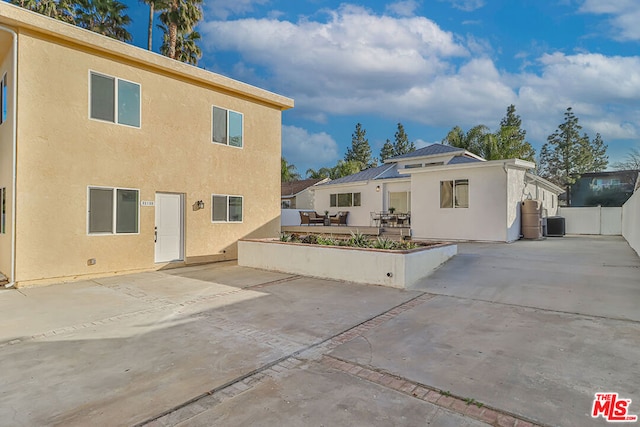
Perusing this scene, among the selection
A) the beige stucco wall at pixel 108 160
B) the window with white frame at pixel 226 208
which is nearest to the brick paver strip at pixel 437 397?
the beige stucco wall at pixel 108 160

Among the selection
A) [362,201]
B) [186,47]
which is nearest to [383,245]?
[362,201]

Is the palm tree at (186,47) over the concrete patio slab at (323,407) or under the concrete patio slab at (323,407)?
over

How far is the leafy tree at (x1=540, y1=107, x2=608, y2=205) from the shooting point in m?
35.5

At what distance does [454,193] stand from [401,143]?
36954mm

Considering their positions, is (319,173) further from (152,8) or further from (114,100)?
(114,100)

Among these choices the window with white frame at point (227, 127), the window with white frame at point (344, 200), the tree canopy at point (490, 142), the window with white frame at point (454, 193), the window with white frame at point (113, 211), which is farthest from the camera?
the tree canopy at point (490, 142)

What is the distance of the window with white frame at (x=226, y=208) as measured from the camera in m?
11.2

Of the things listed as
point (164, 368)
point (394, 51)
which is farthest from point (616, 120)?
point (164, 368)

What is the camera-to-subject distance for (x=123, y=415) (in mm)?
2646

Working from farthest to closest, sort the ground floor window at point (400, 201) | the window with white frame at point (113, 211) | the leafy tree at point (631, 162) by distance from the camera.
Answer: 1. the leafy tree at point (631, 162)
2. the ground floor window at point (400, 201)
3. the window with white frame at point (113, 211)

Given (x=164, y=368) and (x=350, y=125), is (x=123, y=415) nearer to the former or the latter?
(x=164, y=368)

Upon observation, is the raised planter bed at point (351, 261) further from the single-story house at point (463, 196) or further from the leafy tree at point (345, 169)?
the leafy tree at point (345, 169)

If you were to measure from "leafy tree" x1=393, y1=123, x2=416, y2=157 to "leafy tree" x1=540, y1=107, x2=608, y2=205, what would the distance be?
55.7ft

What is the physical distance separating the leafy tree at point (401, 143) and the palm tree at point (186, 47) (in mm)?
32894
